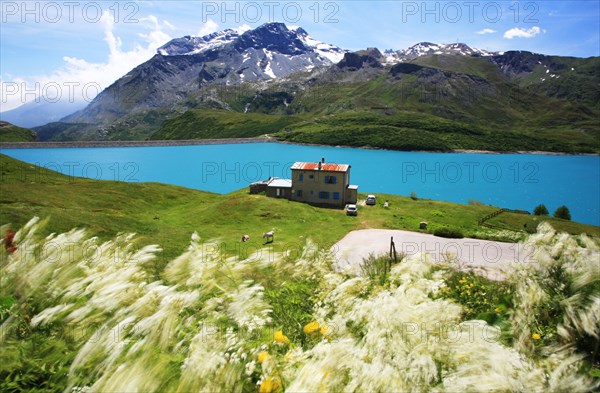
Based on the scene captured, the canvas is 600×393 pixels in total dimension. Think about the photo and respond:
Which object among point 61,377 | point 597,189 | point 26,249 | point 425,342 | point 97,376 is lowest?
point 597,189

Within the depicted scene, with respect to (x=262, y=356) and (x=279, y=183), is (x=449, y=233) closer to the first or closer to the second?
(x=279, y=183)

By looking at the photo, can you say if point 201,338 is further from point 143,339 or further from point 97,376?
point 97,376

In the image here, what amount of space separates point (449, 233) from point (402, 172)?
103m

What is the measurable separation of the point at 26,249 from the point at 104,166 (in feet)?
499

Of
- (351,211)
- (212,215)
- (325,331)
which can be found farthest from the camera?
(351,211)

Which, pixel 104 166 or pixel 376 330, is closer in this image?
pixel 376 330

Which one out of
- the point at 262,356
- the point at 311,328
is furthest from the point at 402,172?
the point at 262,356

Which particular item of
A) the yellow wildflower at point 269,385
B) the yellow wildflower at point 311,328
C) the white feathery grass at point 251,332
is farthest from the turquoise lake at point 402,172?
the yellow wildflower at point 269,385

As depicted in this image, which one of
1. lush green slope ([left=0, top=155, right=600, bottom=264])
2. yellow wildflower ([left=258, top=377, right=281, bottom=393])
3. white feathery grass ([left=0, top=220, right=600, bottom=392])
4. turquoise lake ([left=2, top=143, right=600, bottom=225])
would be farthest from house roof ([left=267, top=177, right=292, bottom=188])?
yellow wildflower ([left=258, top=377, right=281, bottom=393])

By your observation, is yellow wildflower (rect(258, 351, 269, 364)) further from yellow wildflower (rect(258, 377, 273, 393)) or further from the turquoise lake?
the turquoise lake

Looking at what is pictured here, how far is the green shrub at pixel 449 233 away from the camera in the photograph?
40250mm

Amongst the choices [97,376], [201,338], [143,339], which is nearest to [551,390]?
[201,338]

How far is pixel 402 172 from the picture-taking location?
458ft

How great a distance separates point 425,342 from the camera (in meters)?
2.68
